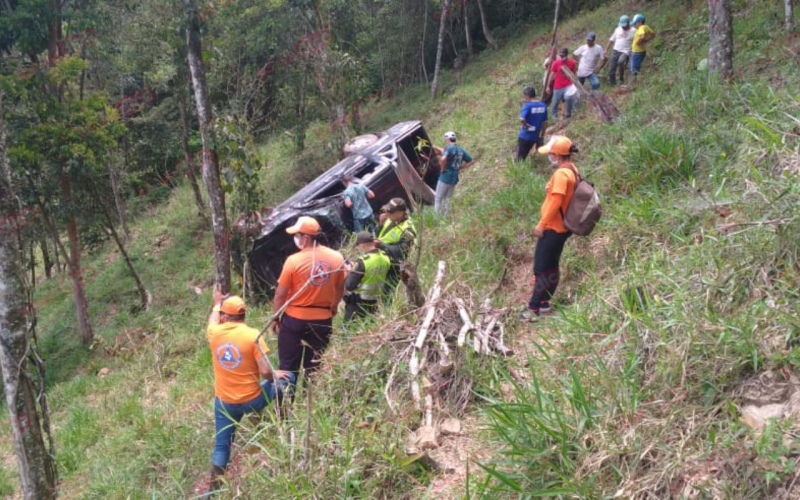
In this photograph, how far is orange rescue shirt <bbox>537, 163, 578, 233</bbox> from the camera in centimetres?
447

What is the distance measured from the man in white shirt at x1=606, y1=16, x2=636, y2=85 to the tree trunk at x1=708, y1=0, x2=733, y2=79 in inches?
122

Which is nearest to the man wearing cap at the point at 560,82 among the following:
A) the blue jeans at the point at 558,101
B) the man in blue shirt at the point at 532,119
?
the blue jeans at the point at 558,101

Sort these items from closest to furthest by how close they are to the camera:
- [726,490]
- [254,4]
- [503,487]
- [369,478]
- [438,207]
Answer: [726,490] → [503,487] → [369,478] → [438,207] → [254,4]

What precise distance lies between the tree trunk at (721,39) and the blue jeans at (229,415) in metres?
6.30

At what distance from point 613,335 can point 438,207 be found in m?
4.89

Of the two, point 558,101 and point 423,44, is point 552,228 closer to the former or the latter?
point 558,101

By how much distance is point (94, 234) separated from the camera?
16.7 metres

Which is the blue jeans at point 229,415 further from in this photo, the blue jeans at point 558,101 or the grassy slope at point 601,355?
the blue jeans at point 558,101

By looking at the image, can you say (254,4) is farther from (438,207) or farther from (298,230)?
(298,230)

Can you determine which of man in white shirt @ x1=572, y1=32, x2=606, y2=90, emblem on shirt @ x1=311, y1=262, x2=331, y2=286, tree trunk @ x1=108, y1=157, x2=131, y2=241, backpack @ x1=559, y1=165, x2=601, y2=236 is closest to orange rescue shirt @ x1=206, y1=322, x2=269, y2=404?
emblem on shirt @ x1=311, y1=262, x2=331, y2=286

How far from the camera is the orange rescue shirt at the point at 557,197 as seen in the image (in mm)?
4473

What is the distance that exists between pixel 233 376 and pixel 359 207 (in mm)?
4542

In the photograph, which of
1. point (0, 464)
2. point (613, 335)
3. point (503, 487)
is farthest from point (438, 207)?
point (0, 464)

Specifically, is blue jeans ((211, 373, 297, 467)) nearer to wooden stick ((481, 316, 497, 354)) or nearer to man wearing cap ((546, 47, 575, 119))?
wooden stick ((481, 316, 497, 354))
